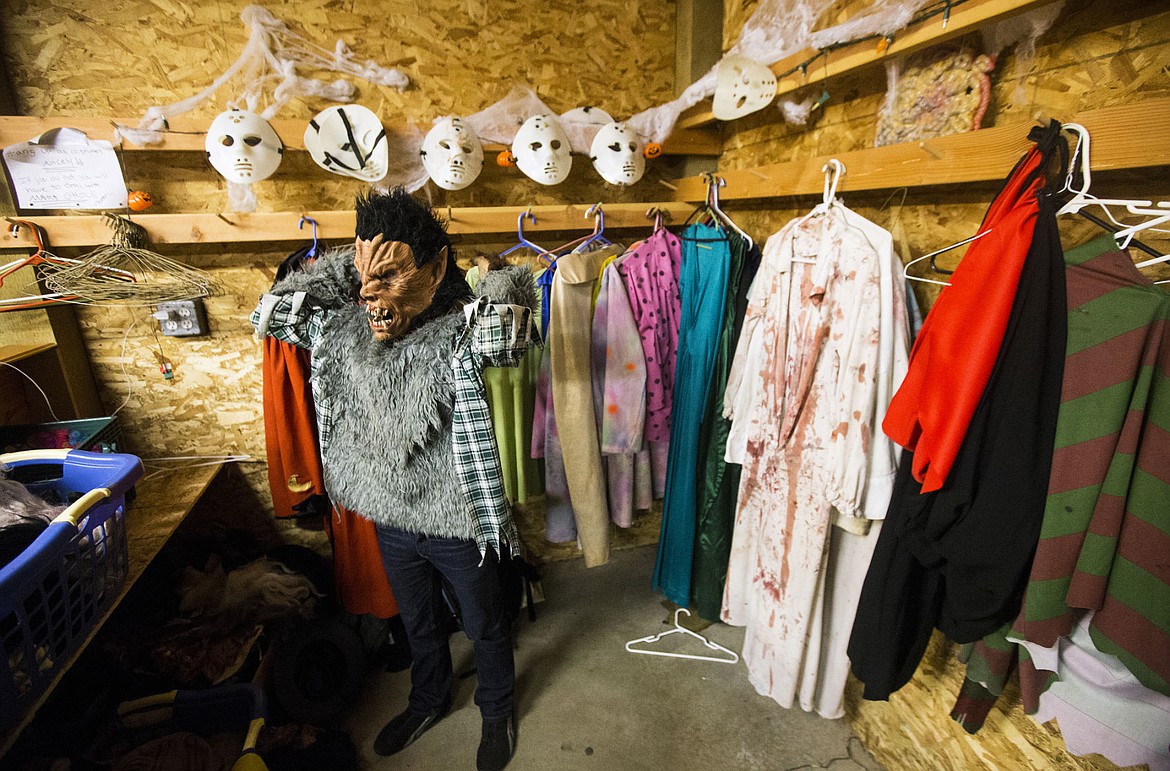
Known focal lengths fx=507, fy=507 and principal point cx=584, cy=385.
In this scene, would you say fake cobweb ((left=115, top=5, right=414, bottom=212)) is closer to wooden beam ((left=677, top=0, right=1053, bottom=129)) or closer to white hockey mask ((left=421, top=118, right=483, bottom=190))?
white hockey mask ((left=421, top=118, right=483, bottom=190))

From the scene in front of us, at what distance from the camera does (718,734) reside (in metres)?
1.67

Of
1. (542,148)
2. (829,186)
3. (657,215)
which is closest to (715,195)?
(657,215)

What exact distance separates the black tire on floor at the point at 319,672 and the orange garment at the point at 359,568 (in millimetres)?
109

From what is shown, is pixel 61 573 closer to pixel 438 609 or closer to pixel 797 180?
pixel 438 609

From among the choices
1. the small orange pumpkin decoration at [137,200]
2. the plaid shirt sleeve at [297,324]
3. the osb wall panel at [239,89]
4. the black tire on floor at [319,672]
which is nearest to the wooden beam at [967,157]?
the osb wall panel at [239,89]

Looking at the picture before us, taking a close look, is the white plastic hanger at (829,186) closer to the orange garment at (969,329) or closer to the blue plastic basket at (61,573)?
the orange garment at (969,329)

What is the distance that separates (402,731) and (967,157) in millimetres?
2175

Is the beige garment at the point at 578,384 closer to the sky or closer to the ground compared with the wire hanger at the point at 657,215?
closer to the ground

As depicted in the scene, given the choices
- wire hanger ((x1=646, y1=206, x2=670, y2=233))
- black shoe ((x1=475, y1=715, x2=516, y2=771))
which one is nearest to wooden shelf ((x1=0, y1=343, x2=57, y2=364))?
black shoe ((x1=475, y1=715, x2=516, y2=771))

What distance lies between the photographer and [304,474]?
1708 mm

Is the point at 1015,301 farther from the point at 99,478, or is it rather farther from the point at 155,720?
the point at 155,720

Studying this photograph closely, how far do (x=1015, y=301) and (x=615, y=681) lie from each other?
1.71 meters

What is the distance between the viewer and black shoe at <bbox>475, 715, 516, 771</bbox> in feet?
5.09

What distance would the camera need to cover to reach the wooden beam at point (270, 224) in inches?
57.9
